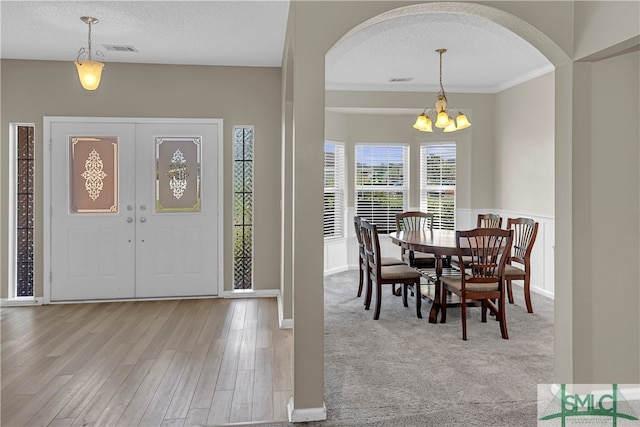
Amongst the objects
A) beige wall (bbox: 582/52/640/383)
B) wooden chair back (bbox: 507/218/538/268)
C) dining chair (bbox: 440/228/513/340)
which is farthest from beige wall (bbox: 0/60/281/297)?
beige wall (bbox: 582/52/640/383)

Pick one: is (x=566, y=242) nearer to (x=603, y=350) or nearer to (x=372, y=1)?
(x=603, y=350)

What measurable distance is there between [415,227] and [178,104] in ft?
11.5

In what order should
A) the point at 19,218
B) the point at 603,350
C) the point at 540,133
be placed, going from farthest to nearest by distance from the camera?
the point at 540,133 < the point at 19,218 < the point at 603,350

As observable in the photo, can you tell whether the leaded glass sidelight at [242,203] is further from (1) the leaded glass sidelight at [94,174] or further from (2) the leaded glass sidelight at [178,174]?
(1) the leaded glass sidelight at [94,174]

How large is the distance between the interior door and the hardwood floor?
0.35m

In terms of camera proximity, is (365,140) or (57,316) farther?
(365,140)

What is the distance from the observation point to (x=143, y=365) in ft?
10.7

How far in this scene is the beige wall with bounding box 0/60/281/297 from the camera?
16.3 ft

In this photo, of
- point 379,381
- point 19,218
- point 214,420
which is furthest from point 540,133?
point 19,218

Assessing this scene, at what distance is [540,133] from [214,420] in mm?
5007

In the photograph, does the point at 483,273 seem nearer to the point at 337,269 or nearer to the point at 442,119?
the point at 442,119

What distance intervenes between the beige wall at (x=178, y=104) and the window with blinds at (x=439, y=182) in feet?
9.28

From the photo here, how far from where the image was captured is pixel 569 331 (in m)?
2.62

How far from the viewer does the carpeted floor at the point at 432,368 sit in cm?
256
